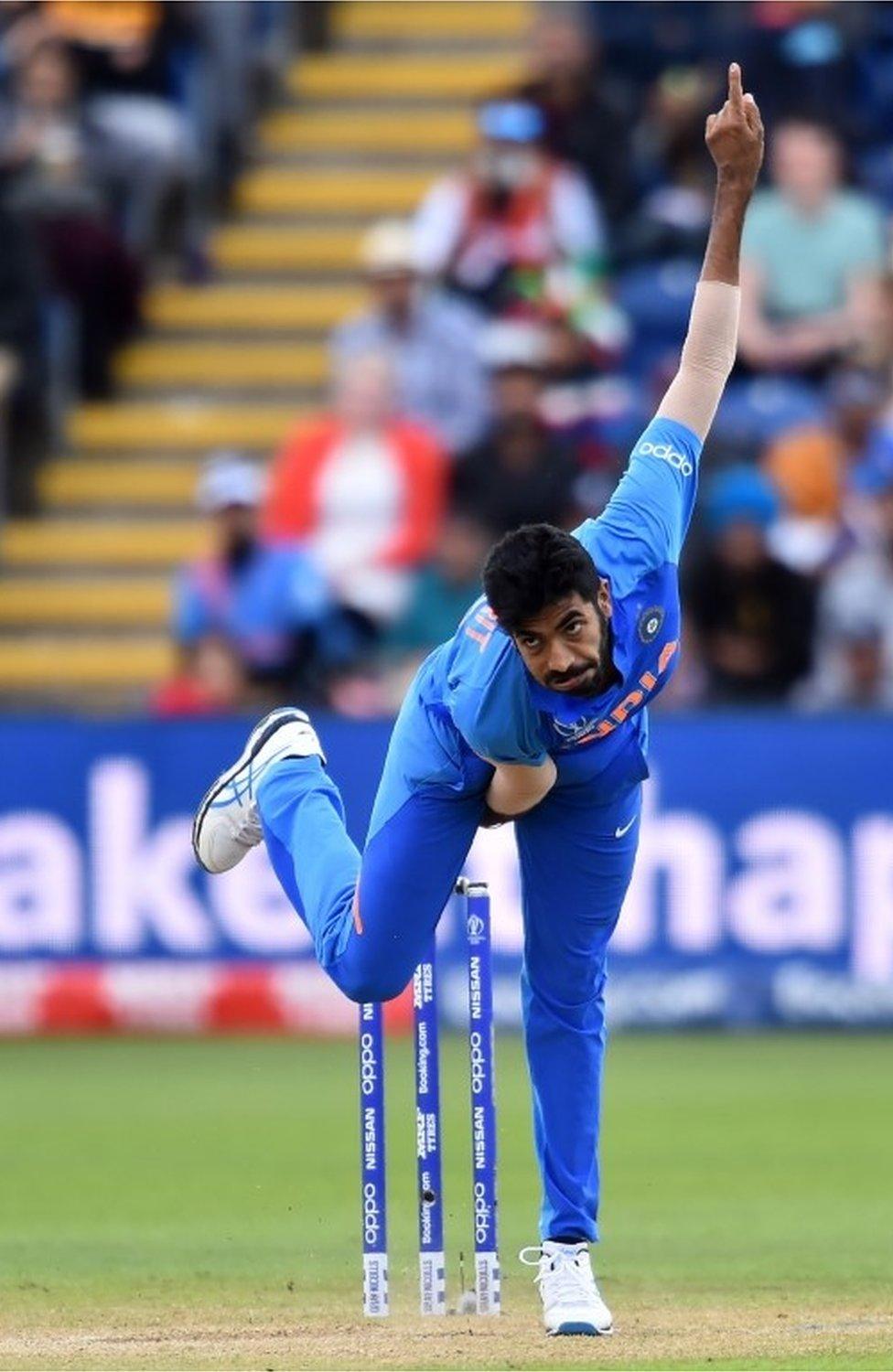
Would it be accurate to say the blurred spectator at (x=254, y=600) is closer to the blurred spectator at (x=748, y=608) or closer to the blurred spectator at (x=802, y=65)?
the blurred spectator at (x=748, y=608)

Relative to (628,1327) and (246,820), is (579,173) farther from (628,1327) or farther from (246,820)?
(628,1327)

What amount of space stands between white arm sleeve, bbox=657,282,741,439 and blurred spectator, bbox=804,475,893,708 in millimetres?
6314

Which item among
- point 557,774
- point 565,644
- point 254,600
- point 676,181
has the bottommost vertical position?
point 254,600

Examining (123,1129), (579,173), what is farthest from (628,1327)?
(579,173)

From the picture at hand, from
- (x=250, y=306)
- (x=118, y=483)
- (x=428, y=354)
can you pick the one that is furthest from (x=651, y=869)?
(x=250, y=306)

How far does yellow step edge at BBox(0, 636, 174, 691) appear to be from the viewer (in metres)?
15.3

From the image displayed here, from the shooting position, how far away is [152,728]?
13.2 m

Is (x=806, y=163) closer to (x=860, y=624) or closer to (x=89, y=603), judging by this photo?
(x=860, y=624)

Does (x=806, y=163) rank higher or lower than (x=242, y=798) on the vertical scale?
higher

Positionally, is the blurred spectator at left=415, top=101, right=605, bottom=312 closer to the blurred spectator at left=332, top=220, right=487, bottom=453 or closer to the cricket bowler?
the blurred spectator at left=332, top=220, right=487, bottom=453

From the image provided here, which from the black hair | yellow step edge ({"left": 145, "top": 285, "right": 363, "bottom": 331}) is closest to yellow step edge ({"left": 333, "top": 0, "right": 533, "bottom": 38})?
yellow step edge ({"left": 145, "top": 285, "right": 363, "bottom": 331})

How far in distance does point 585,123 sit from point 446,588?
303 cm

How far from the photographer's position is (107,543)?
16.2 meters

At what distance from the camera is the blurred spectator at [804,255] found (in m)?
14.4
